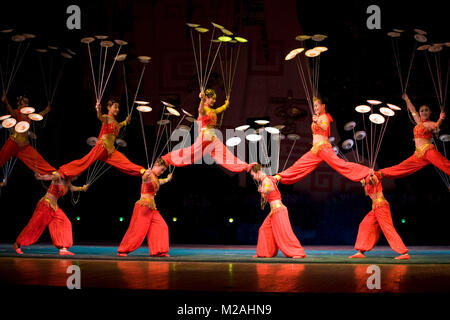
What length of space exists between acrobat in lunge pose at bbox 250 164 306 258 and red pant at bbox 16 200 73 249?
8.59ft

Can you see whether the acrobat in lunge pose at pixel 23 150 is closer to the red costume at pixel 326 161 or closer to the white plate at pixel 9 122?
the white plate at pixel 9 122

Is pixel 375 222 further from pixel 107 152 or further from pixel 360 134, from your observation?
pixel 107 152

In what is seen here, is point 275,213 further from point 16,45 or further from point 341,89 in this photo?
point 16,45

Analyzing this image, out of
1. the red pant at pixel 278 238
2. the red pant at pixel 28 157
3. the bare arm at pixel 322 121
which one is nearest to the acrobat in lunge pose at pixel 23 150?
the red pant at pixel 28 157

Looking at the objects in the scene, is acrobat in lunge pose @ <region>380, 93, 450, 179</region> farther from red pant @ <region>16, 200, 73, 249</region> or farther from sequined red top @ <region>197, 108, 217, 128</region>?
red pant @ <region>16, 200, 73, 249</region>

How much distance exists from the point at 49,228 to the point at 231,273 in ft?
10.8

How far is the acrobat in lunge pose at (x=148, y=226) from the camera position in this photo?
6.20m

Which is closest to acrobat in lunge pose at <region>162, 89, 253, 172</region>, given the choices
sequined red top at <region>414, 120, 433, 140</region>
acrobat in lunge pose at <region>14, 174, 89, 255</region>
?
acrobat in lunge pose at <region>14, 174, 89, 255</region>

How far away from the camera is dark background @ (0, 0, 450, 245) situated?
7641 mm

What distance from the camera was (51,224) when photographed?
22.0ft

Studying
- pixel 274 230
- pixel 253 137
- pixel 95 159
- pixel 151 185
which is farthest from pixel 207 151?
pixel 95 159

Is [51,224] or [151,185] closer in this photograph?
[151,185]

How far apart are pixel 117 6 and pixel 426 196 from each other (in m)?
5.88
